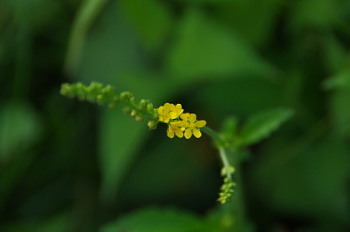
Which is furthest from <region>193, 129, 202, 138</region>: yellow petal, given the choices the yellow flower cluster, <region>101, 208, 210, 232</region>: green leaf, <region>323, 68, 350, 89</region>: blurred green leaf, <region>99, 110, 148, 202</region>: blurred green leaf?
<region>99, 110, 148, 202</region>: blurred green leaf

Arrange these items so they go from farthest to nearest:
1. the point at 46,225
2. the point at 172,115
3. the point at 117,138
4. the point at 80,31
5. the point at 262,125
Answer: the point at 46,225 < the point at 80,31 < the point at 117,138 < the point at 262,125 < the point at 172,115

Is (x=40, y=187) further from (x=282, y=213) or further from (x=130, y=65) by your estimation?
(x=282, y=213)

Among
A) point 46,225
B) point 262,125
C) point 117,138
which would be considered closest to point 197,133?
point 262,125

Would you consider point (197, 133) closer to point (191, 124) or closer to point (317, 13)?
point (191, 124)

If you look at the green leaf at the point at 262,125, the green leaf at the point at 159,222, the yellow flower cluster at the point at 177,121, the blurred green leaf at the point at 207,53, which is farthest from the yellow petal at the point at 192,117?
the blurred green leaf at the point at 207,53

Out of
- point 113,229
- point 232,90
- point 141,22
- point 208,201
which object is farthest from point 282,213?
point 141,22
